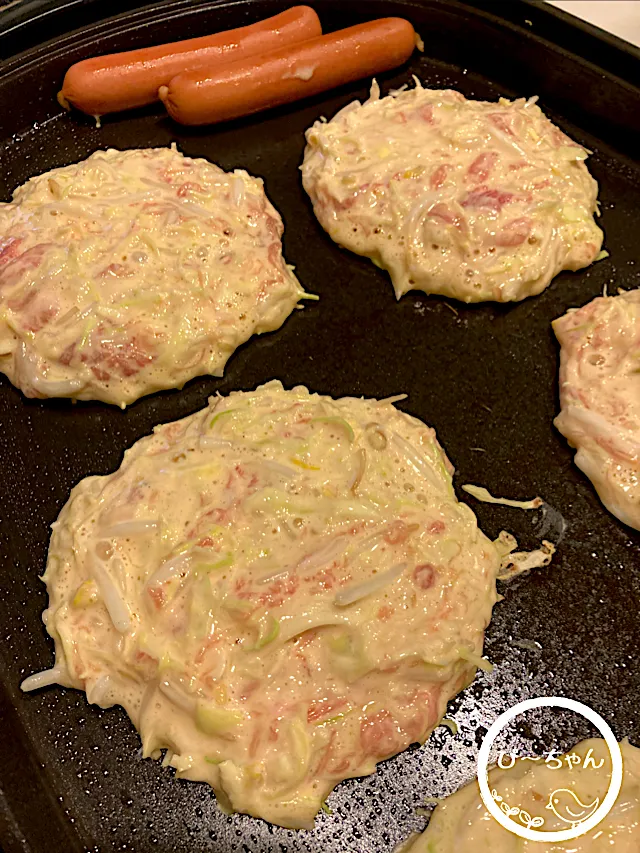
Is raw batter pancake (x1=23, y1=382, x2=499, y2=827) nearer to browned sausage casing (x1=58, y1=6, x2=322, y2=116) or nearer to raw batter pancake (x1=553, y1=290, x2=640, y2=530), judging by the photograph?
raw batter pancake (x1=553, y1=290, x2=640, y2=530)

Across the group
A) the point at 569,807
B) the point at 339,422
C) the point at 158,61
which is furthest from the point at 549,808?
the point at 158,61

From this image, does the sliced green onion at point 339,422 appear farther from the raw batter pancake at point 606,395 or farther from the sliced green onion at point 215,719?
the sliced green onion at point 215,719

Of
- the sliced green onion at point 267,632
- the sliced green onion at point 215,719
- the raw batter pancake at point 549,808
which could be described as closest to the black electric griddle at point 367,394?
the raw batter pancake at point 549,808

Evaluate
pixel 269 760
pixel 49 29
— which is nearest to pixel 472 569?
pixel 269 760

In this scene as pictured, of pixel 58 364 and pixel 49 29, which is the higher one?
pixel 49 29

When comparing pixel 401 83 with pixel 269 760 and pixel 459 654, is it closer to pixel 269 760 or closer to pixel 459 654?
pixel 459 654

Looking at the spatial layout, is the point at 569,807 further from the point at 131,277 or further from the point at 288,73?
the point at 288,73

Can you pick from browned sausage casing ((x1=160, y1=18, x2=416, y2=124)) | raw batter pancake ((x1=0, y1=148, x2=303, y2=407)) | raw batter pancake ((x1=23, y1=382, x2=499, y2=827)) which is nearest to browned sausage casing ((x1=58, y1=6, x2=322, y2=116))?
browned sausage casing ((x1=160, y1=18, x2=416, y2=124))
